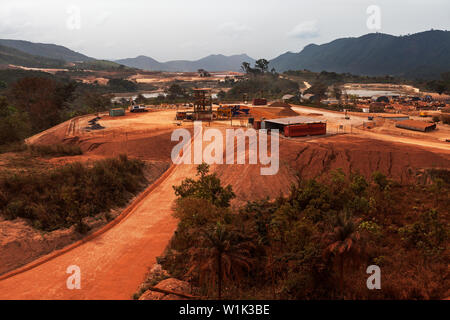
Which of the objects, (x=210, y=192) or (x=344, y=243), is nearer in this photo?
(x=344, y=243)

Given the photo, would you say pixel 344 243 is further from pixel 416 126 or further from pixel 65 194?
pixel 416 126

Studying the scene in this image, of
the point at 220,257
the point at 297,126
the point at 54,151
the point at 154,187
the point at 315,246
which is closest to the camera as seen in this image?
the point at 220,257

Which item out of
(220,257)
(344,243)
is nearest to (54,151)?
(220,257)

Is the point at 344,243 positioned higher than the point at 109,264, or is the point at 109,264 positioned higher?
the point at 344,243

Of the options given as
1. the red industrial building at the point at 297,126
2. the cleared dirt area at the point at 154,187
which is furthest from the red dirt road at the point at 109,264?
the red industrial building at the point at 297,126

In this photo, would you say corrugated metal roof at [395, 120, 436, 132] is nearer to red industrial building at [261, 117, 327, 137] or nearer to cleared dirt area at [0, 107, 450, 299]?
cleared dirt area at [0, 107, 450, 299]

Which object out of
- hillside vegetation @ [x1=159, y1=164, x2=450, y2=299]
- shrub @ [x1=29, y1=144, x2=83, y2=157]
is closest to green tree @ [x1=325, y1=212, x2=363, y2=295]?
hillside vegetation @ [x1=159, y1=164, x2=450, y2=299]

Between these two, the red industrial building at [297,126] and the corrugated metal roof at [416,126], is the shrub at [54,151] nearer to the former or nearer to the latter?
the red industrial building at [297,126]
